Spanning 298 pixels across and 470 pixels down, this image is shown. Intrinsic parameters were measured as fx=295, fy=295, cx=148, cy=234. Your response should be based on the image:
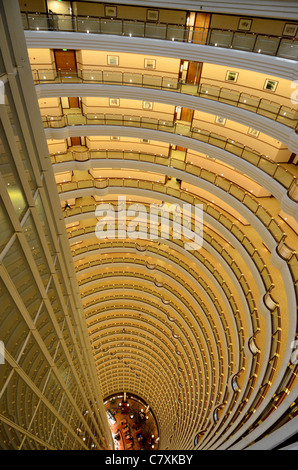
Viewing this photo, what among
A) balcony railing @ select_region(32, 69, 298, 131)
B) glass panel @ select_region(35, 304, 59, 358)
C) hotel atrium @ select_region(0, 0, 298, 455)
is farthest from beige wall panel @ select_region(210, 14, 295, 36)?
glass panel @ select_region(35, 304, 59, 358)

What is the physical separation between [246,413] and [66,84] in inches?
661

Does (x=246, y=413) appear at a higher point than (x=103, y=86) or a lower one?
lower

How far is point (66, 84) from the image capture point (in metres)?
15.0

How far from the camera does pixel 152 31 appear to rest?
41.8ft

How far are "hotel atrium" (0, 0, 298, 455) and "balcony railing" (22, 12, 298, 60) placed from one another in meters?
0.06

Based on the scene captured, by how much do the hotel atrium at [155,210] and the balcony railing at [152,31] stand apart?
0.18 ft

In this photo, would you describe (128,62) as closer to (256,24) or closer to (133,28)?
(133,28)

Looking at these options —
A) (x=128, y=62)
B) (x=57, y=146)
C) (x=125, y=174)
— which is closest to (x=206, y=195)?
(x=125, y=174)

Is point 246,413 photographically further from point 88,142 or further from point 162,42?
point 88,142

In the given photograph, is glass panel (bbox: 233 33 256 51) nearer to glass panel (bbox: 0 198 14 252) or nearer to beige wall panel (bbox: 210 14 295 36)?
beige wall panel (bbox: 210 14 295 36)

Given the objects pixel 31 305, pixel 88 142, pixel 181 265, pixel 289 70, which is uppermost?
pixel 289 70

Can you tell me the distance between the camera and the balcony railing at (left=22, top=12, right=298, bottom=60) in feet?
37.6

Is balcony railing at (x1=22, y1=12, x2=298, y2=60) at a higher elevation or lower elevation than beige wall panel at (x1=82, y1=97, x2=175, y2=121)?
higher
